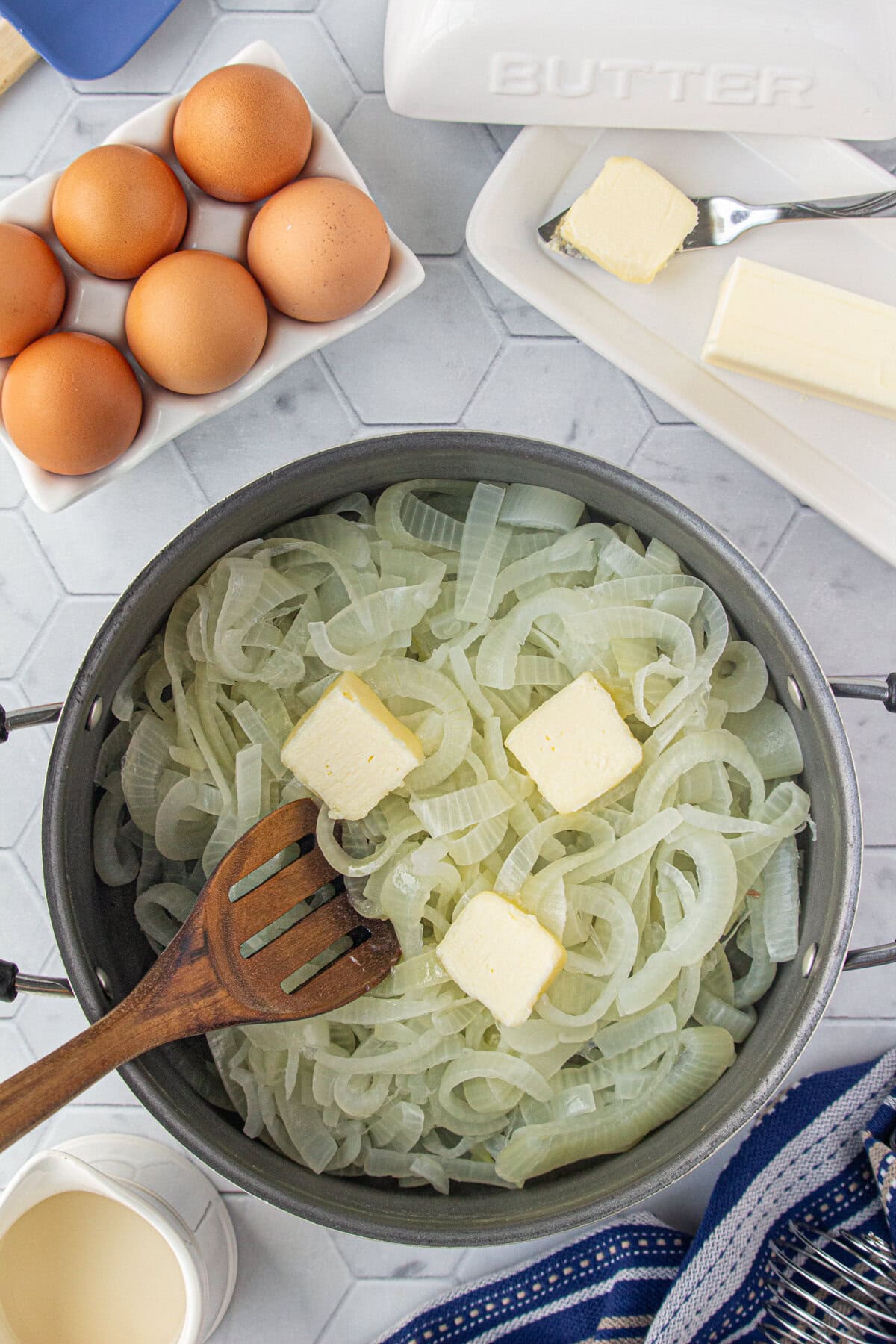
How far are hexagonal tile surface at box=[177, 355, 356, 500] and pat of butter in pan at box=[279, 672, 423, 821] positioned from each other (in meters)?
0.24

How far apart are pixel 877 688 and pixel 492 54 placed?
23.7 inches

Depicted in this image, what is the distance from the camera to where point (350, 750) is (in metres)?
0.83

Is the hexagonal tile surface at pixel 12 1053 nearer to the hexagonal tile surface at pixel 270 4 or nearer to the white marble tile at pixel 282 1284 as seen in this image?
the white marble tile at pixel 282 1284

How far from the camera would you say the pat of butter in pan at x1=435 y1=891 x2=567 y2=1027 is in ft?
2.69

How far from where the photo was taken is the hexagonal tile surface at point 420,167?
941 mm

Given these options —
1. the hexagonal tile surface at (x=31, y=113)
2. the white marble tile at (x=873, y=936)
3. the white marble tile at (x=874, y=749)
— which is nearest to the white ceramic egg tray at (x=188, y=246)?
the hexagonal tile surface at (x=31, y=113)

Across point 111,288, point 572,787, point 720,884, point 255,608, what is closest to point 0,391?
point 111,288

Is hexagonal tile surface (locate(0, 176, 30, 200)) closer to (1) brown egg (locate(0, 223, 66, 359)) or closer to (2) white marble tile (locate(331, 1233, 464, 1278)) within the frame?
(1) brown egg (locate(0, 223, 66, 359))

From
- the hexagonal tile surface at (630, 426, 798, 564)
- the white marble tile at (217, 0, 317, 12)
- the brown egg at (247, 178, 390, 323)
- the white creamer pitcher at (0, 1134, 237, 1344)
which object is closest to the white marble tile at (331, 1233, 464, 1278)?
the white creamer pitcher at (0, 1134, 237, 1344)

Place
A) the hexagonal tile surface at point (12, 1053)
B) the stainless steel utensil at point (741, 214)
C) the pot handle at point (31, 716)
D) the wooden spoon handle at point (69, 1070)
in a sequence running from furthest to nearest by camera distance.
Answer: the hexagonal tile surface at point (12, 1053)
the stainless steel utensil at point (741, 214)
the pot handle at point (31, 716)
the wooden spoon handle at point (69, 1070)

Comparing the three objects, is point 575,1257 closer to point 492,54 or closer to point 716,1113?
point 716,1113

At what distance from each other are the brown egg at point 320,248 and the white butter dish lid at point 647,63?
0.46ft

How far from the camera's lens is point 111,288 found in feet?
2.81

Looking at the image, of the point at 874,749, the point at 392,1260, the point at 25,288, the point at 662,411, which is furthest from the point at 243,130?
the point at 392,1260
